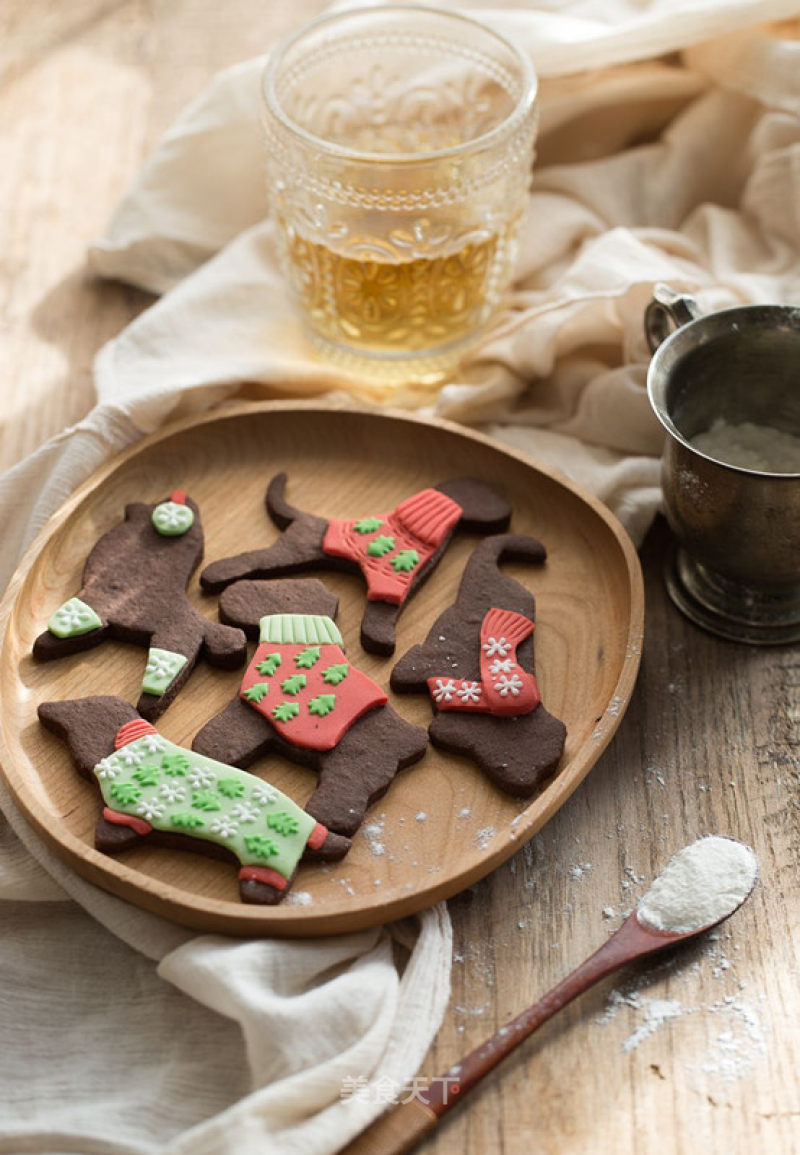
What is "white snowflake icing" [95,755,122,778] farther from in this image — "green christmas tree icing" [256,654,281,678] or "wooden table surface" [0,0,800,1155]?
"wooden table surface" [0,0,800,1155]

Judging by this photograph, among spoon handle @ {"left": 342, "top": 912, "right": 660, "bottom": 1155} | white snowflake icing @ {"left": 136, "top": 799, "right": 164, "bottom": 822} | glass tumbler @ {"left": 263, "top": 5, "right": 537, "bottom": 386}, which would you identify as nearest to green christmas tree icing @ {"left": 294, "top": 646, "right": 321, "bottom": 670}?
white snowflake icing @ {"left": 136, "top": 799, "right": 164, "bottom": 822}

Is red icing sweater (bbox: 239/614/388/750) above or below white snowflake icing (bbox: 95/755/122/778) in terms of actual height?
below

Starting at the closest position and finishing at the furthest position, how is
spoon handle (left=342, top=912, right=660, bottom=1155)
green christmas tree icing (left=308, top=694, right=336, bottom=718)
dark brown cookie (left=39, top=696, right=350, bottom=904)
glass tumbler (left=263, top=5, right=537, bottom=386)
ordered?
spoon handle (left=342, top=912, right=660, bottom=1155)
dark brown cookie (left=39, top=696, right=350, bottom=904)
green christmas tree icing (left=308, top=694, right=336, bottom=718)
glass tumbler (left=263, top=5, right=537, bottom=386)

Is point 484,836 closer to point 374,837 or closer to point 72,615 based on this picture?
point 374,837

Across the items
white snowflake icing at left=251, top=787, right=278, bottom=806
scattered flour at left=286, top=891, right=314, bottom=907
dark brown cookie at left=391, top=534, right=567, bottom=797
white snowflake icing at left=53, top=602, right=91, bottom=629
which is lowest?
scattered flour at left=286, top=891, right=314, bottom=907

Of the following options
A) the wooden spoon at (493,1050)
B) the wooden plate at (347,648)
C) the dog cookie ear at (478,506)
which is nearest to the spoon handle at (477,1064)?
the wooden spoon at (493,1050)

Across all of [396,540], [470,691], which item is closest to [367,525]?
[396,540]
